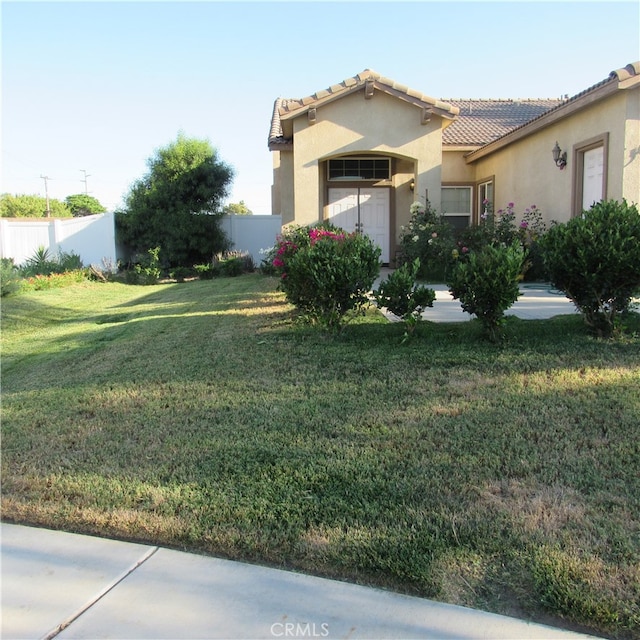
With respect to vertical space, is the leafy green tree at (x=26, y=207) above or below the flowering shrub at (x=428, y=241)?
above

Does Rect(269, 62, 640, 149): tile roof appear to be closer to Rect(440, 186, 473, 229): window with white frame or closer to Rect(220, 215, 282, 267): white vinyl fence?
Rect(440, 186, 473, 229): window with white frame

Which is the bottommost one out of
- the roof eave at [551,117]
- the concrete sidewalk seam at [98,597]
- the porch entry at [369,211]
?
the concrete sidewalk seam at [98,597]

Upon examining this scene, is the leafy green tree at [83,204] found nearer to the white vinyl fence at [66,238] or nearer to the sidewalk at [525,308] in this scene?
the white vinyl fence at [66,238]

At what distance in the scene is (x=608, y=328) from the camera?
6.64 metres

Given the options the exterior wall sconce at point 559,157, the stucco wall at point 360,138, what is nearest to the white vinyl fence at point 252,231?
the stucco wall at point 360,138

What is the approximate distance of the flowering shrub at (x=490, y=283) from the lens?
626 cm

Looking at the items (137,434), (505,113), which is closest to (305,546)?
(137,434)

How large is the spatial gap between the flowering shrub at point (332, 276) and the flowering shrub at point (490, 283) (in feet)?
3.55

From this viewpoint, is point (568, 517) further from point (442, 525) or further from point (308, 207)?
point (308, 207)

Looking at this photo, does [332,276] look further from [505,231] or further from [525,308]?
[505,231]

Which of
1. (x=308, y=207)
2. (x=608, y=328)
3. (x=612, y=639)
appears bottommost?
(x=612, y=639)

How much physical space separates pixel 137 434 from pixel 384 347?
3065 mm

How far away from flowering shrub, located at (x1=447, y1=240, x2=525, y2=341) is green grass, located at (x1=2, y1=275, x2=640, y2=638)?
1.26 feet

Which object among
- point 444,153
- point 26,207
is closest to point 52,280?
point 444,153
